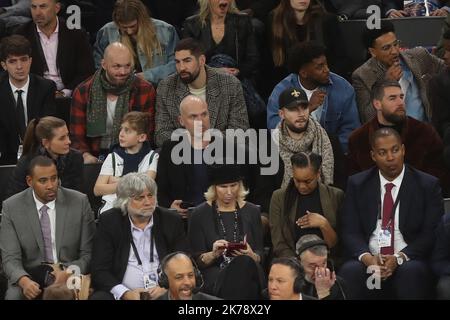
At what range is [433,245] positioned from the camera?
349 inches

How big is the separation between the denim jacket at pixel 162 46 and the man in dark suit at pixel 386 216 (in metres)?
2.16

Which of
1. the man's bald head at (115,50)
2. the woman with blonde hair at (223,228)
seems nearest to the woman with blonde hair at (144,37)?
the man's bald head at (115,50)

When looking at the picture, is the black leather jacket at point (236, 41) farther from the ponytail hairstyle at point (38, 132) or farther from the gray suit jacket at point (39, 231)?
the gray suit jacket at point (39, 231)

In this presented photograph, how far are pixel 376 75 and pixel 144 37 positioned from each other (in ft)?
5.78

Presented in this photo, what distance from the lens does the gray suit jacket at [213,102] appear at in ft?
33.1

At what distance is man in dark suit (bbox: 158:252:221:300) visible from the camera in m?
8.33

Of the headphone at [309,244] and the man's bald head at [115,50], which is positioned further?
the man's bald head at [115,50]

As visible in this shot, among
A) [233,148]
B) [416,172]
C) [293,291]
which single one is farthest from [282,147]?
[293,291]

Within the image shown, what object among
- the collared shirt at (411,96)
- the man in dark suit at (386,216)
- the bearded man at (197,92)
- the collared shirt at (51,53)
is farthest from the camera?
the collared shirt at (51,53)

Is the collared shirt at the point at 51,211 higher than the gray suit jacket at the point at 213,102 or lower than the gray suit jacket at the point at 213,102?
lower

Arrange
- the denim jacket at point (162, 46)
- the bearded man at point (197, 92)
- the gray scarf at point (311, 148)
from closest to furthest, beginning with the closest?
1. the gray scarf at point (311, 148)
2. the bearded man at point (197, 92)
3. the denim jacket at point (162, 46)

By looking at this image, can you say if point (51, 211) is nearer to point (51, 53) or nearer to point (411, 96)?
point (51, 53)

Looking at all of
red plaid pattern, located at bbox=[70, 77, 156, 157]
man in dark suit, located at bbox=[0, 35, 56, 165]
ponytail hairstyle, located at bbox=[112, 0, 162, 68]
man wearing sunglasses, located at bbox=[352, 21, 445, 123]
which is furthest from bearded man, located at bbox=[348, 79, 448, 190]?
man in dark suit, located at bbox=[0, 35, 56, 165]
